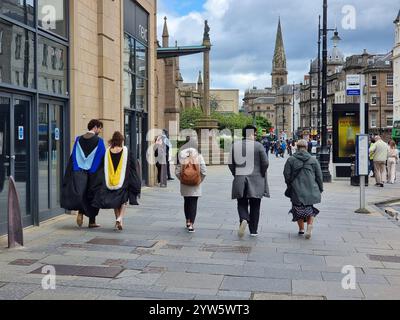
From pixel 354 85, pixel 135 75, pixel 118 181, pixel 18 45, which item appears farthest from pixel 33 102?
pixel 354 85

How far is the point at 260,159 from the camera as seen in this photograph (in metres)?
9.37

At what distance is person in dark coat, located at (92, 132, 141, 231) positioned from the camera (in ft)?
31.4

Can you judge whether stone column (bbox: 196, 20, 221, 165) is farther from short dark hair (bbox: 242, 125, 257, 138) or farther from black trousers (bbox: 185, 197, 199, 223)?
short dark hair (bbox: 242, 125, 257, 138)

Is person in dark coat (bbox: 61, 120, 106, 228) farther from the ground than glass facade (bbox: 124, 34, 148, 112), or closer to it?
closer to it

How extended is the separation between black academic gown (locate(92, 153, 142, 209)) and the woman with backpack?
0.76 meters

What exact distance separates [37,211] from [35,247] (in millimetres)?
1962

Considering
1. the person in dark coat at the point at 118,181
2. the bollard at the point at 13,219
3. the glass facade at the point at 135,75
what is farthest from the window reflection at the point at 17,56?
the glass facade at the point at 135,75

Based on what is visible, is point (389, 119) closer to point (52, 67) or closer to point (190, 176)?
point (52, 67)

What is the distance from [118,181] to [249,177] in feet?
7.15

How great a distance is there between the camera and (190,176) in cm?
959

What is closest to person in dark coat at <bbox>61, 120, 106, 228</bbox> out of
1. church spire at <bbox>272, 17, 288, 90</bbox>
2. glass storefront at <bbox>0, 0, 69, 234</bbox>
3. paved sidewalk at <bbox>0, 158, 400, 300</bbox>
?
paved sidewalk at <bbox>0, 158, 400, 300</bbox>

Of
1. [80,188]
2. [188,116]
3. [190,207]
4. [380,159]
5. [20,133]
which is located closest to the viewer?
[20,133]
